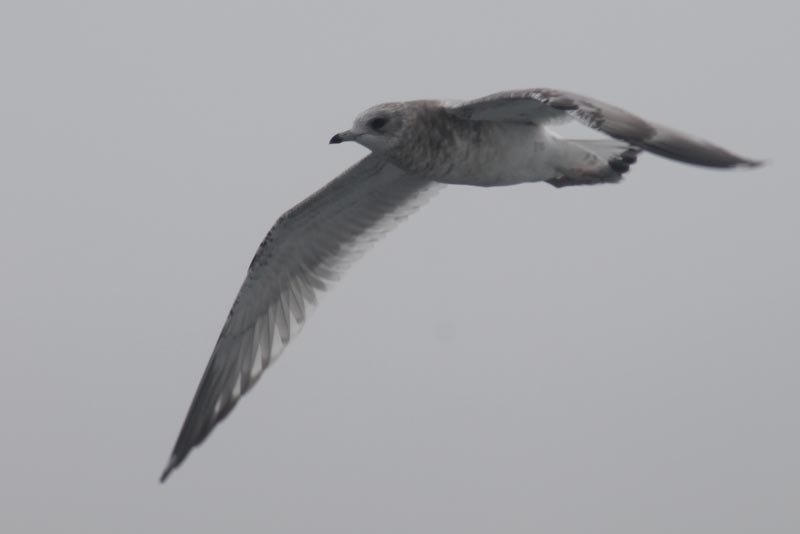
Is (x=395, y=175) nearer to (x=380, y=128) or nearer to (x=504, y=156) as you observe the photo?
(x=380, y=128)

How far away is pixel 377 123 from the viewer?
31.4ft

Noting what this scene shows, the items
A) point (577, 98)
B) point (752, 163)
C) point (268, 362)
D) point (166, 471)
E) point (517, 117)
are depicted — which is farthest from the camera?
point (268, 362)

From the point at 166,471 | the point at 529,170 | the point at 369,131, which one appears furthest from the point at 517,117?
the point at 166,471

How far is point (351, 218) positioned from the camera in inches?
431

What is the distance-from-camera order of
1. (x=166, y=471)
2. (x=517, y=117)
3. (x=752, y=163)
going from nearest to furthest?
(x=752, y=163) → (x=517, y=117) → (x=166, y=471)

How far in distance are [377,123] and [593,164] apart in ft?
5.03

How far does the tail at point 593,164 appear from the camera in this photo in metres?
9.74

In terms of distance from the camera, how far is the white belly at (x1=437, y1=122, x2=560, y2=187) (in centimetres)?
942

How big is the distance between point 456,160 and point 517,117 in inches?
19.5

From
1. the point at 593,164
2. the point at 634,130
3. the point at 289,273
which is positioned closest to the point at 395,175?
the point at 289,273

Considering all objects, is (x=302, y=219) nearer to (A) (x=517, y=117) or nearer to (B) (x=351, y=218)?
(B) (x=351, y=218)

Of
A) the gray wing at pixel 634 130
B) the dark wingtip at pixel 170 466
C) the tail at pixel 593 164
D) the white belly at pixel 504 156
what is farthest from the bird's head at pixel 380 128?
the dark wingtip at pixel 170 466

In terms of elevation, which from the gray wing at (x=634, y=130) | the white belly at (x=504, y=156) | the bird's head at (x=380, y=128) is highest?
the bird's head at (x=380, y=128)

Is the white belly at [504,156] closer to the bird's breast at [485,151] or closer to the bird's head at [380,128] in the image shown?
the bird's breast at [485,151]
